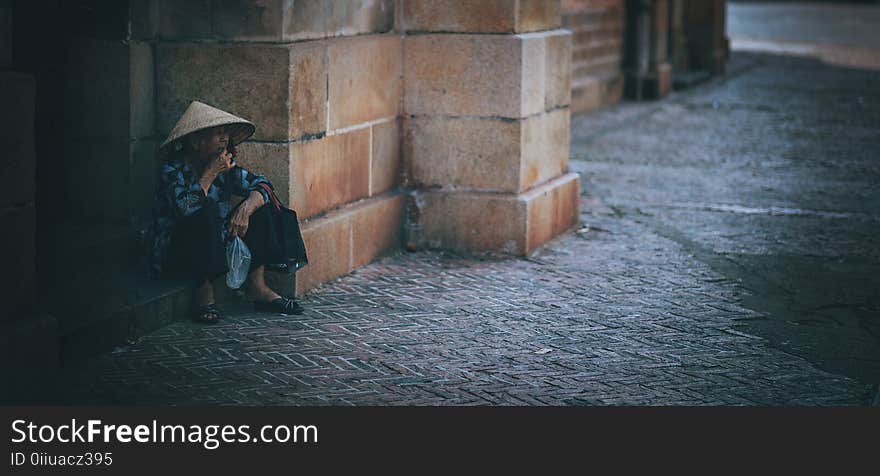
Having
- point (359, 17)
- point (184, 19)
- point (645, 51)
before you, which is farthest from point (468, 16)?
point (645, 51)

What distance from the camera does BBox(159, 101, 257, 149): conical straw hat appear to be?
6906mm

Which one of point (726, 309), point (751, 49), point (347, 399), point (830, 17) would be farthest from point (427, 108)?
point (830, 17)

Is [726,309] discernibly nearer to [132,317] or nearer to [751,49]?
[132,317]

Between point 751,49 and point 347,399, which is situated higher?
point 751,49

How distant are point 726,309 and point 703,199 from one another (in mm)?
3483

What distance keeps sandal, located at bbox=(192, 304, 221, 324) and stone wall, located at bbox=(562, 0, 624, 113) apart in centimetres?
1022

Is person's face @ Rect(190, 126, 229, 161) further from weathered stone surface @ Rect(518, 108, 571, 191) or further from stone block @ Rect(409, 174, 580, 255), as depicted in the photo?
weathered stone surface @ Rect(518, 108, 571, 191)

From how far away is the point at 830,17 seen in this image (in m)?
37.2

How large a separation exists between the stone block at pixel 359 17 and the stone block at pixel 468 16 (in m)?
0.15

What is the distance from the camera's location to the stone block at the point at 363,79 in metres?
7.97

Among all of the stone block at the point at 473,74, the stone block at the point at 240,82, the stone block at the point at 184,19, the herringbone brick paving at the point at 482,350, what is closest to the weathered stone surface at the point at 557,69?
the stone block at the point at 473,74

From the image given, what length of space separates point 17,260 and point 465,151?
3.83 m

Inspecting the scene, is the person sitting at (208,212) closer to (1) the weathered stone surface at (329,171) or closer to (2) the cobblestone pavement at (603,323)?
(2) the cobblestone pavement at (603,323)

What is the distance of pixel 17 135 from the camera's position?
5508 millimetres
